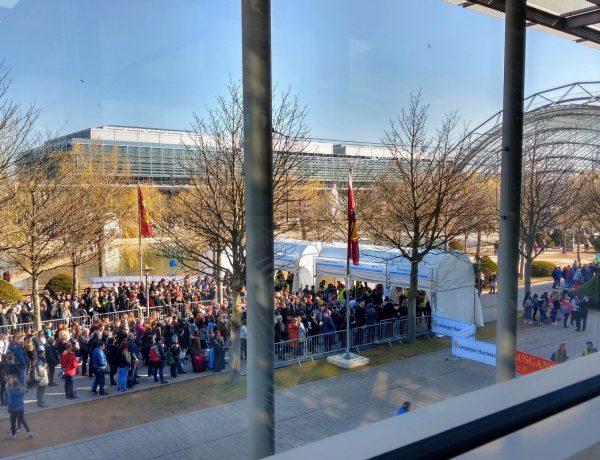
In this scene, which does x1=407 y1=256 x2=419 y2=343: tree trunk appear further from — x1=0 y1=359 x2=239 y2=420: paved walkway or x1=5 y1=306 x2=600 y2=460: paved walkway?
x1=0 y1=359 x2=239 y2=420: paved walkway

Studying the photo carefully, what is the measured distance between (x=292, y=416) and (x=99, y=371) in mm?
2805

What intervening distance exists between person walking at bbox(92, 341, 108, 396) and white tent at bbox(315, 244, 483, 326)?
5838mm

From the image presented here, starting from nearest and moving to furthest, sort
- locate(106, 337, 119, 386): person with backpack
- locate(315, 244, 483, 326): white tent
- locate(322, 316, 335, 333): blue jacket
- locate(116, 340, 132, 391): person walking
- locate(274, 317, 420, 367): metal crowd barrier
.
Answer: locate(116, 340, 132, 391): person walking → locate(106, 337, 119, 386): person with backpack → locate(274, 317, 420, 367): metal crowd barrier → locate(322, 316, 335, 333): blue jacket → locate(315, 244, 483, 326): white tent

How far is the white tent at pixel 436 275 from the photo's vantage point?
31.2 ft

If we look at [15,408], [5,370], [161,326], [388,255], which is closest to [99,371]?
[5,370]

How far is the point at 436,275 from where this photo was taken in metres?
9.77

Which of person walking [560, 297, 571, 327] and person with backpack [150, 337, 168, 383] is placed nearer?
person walking [560, 297, 571, 327]

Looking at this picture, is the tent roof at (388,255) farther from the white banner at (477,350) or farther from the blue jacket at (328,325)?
the white banner at (477,350)

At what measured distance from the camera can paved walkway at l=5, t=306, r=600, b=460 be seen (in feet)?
7.25

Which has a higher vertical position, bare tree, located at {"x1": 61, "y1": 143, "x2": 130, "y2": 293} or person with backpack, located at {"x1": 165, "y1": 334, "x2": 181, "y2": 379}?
bare tree, located at {"x1": 61, "y1": 143, "x2": 130, "y2": 293}

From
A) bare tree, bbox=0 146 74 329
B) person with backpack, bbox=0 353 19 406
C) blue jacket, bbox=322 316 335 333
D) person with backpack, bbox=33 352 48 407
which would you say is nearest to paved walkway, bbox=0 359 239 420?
person with backpack, bbox=33 352 48 407

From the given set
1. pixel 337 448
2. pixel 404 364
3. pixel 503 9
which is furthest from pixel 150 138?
pixel 404 364

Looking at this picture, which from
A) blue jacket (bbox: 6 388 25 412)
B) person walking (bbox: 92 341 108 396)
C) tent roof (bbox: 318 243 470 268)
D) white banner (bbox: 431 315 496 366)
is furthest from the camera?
tent roof (bbox: 318 243 470 268)

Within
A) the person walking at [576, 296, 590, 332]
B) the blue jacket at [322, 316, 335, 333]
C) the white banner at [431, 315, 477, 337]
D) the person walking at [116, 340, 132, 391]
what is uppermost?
the person walking at [576, 296, 590, 332]
